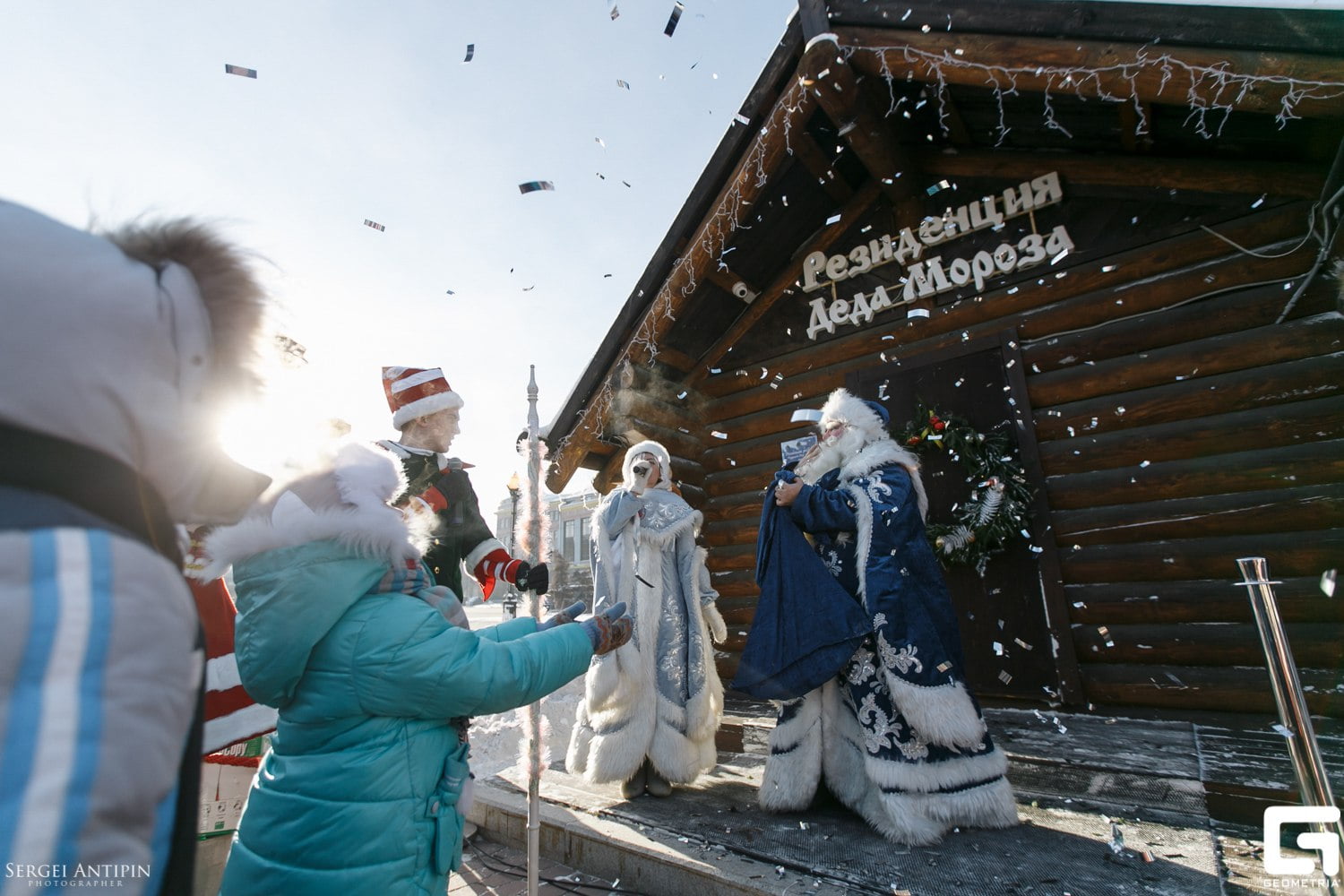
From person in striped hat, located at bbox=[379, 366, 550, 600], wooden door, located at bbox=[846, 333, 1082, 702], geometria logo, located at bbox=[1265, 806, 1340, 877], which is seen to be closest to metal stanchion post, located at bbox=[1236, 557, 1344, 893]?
geometria logo, located at bbox=[1265, 806, 1340, 877]

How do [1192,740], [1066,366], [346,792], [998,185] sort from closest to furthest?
[346,792] → [1192,740] → [1066,366] → [998,185]

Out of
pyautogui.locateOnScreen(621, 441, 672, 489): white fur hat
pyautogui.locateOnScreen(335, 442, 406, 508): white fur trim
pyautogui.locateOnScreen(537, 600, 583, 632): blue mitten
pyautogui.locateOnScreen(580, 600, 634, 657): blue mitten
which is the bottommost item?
pyautogui.locateOnScreen(580, 600, 634, 657): blue mitten

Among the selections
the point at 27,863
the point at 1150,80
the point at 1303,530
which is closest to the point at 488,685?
the point at 27,863

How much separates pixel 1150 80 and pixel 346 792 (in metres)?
4.85

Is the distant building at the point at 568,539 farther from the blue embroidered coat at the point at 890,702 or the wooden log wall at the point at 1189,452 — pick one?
the wooden log wall at the point at 1189,452

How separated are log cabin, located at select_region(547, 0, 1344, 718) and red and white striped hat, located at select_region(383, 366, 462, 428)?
8.40 feet

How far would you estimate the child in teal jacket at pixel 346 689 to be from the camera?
1533 millimetres

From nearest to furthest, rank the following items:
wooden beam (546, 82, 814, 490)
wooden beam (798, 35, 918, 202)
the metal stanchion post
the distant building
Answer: the metal stanchion post → wooden beam (798, 35, 918, 202) → wooden beam (546, 82, 814, 490) → the distant building

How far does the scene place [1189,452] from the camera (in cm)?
426

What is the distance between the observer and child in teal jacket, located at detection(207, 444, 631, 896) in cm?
153

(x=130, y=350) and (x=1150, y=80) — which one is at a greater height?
(x=1150, y=80)

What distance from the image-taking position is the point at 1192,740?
3.64 meters

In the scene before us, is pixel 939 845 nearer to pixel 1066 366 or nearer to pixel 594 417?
pixel 1066 366

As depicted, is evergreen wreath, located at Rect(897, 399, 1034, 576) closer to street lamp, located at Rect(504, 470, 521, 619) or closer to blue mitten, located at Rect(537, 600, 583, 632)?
street lamp, located at Rect(504, 470, 521, 619)
